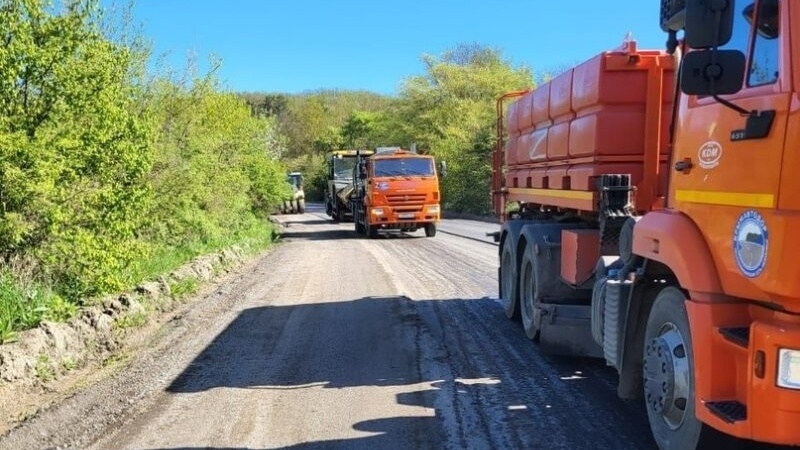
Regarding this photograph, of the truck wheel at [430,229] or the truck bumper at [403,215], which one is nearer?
the truck bumper at [403,215]

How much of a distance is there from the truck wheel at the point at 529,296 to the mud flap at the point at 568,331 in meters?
0.16

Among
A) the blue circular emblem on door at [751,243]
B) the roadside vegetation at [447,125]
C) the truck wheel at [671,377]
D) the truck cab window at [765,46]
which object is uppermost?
the roadside vegetation at [447,125]

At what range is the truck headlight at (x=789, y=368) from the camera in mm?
2850

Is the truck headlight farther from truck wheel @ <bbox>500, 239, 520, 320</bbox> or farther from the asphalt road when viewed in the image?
truck wheel @ <bbox>500, 239, 520, 320</bbox>

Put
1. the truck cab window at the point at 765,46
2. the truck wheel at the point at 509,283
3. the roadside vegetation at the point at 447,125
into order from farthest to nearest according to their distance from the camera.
Answer: 1. the roadside vegetation at the point at 447,125
2. the truck wheel at the point at 509,283
3. the truck cab window at the point at 765,46

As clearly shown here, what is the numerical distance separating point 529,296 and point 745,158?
4.48 m

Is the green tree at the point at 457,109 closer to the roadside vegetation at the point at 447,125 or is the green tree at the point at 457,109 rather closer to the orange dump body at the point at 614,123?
the roadside vegetation at the point at 447,125

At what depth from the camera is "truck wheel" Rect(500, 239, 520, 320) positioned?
8.03 meters

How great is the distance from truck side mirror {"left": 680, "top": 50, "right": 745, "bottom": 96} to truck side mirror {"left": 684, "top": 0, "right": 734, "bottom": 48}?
51 millimetres

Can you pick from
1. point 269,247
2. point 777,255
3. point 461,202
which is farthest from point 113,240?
point 461,202

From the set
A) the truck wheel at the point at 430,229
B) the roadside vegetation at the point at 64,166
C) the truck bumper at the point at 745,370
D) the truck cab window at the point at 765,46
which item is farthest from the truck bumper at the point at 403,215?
the truck cab window at the point at 765,46

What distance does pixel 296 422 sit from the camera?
193 inches

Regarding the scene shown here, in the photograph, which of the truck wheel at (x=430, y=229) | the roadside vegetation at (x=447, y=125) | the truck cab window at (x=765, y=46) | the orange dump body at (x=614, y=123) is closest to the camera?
the truck cab window at (x=765, y=46)

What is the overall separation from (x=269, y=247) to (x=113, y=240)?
1127cm
